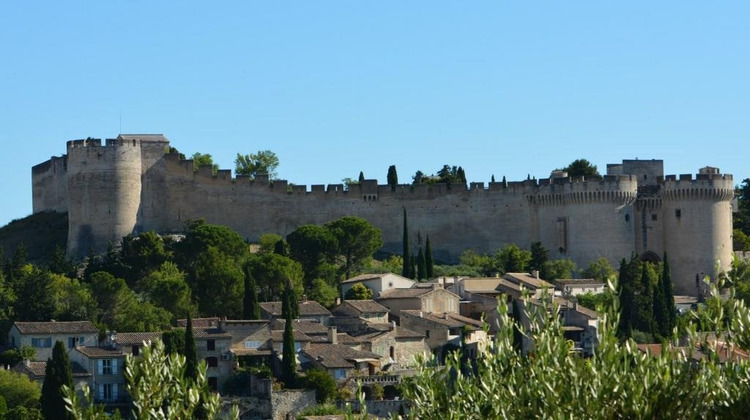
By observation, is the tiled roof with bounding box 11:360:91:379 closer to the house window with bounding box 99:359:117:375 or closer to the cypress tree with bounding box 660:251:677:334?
the house window with bounding box 99:359:117:375

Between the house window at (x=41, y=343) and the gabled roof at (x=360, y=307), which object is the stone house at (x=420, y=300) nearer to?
the gabled roof at (x=360, y=307)

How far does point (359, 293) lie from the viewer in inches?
2191

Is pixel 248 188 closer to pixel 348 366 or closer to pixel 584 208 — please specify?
A: pixel 584 208

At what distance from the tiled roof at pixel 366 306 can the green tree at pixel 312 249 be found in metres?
5.38

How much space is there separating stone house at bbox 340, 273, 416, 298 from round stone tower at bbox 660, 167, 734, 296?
34.7 feet

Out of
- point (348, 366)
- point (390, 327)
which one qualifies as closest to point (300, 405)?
point (348, 366)

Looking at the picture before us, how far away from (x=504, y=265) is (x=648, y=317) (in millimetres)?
9957

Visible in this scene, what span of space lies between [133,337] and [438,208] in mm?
20063

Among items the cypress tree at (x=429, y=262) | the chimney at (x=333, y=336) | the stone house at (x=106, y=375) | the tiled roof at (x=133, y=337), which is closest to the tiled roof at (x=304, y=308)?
the chimney at (x=333, y=336)

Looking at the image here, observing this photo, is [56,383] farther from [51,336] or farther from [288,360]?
[51,336]

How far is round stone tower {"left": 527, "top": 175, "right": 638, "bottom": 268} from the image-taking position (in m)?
63.0

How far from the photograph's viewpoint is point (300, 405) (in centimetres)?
4506

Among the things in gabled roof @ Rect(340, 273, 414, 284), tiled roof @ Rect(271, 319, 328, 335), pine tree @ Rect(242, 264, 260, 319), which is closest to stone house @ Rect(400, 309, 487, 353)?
tiled roof @ Rect(271, 319, 328, 335)

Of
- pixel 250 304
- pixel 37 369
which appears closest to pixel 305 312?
pixel 250 304
